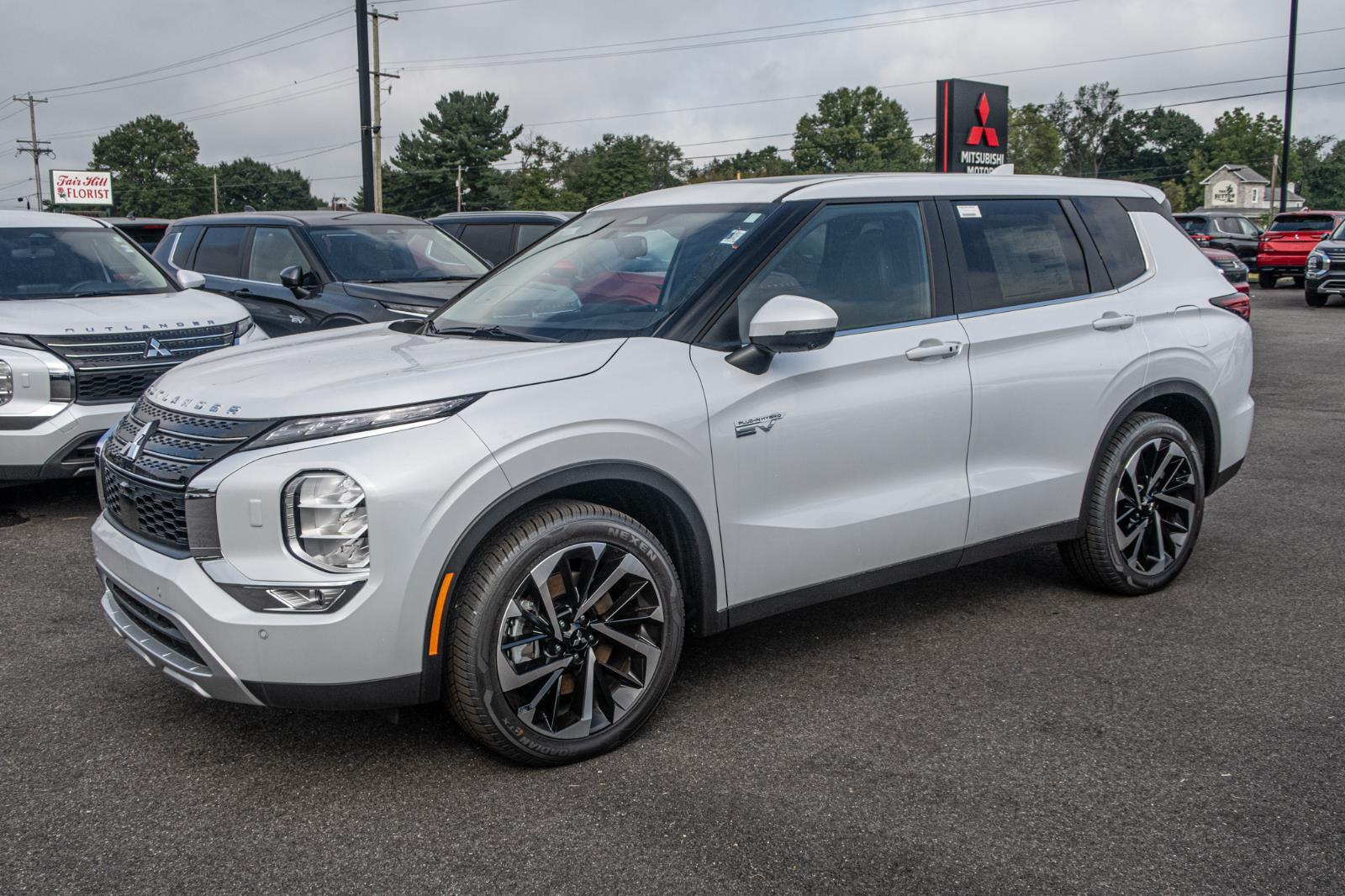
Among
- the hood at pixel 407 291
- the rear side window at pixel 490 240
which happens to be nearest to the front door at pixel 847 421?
the hood at pixel 407 291

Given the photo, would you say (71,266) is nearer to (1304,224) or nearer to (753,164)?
(1304,224)

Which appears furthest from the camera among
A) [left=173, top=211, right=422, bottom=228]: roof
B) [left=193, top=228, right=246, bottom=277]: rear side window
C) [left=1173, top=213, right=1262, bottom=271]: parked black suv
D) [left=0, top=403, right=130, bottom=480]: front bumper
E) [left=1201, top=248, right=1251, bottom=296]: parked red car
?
[left=1173, top=213, right=1262, bottom=271]: parked black suv

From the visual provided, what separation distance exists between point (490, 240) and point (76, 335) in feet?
23.7

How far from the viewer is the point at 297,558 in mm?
3174

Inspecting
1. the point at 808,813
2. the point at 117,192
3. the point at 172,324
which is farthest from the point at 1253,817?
the point at 117,192

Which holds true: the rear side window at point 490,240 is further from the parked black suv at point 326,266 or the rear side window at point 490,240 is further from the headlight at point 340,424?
the headlight at point 340,424

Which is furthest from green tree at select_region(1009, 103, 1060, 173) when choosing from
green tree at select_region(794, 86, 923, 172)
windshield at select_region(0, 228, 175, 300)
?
windshield at select_region(0, 228, 175, 300)

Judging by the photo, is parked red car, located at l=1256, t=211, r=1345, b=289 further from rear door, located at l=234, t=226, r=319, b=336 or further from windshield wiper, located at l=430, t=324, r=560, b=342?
windshield wiper, located at l=430, t=324, r=560, b=342

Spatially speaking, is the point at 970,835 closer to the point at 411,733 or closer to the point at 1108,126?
the point at 411,733

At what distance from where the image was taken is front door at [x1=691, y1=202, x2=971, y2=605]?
3848 millimetres

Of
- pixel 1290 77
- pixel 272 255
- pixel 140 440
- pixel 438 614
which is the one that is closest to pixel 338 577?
pixel 438 614

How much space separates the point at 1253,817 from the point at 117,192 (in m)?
123

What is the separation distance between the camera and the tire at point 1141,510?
16.1 feet

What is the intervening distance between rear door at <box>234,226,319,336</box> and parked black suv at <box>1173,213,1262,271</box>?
26.6 metres
